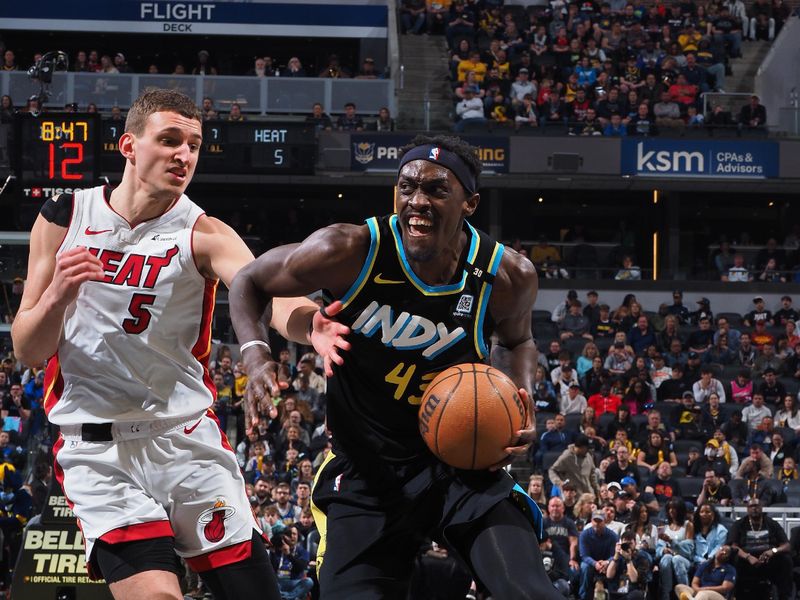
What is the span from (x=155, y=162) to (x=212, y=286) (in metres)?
0.55

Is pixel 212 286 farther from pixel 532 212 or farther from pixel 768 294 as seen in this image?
pixel 532 212

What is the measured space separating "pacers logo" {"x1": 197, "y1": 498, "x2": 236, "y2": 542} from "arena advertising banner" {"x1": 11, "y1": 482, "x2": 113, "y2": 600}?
490cm

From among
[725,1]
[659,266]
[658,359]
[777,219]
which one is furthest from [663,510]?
[725,1]

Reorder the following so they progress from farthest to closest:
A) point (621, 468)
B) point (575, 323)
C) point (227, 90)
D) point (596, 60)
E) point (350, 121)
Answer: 1. point (596, 60)
2. point (227, 90)
3. point (350, 121)
4. point (575, 323)
5. point (621, 468)

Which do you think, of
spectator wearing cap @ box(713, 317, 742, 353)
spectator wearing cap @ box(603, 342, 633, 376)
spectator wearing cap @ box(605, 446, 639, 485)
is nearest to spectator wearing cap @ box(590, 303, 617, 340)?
spectator wearing cap @ box(603, 342, 633, 376)

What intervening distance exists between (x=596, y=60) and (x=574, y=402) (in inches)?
422

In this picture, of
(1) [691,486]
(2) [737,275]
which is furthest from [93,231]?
(2) [737,275]

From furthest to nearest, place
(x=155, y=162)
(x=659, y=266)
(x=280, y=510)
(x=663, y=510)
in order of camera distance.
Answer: (x=659, y=266) → (x=663, y=510) → (x=280, y=510) → (x=155, y=162)

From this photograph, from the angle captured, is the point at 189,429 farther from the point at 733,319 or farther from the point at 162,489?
the point at 733,319

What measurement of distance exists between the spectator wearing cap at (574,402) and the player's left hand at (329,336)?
12.9 meters

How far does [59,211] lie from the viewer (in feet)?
15.7

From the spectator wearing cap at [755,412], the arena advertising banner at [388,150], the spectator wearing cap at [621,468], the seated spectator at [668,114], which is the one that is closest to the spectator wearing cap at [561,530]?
the spectator wearing cap at [621,468]

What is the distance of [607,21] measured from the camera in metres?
27.0

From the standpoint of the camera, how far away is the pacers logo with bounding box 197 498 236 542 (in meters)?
4.59
